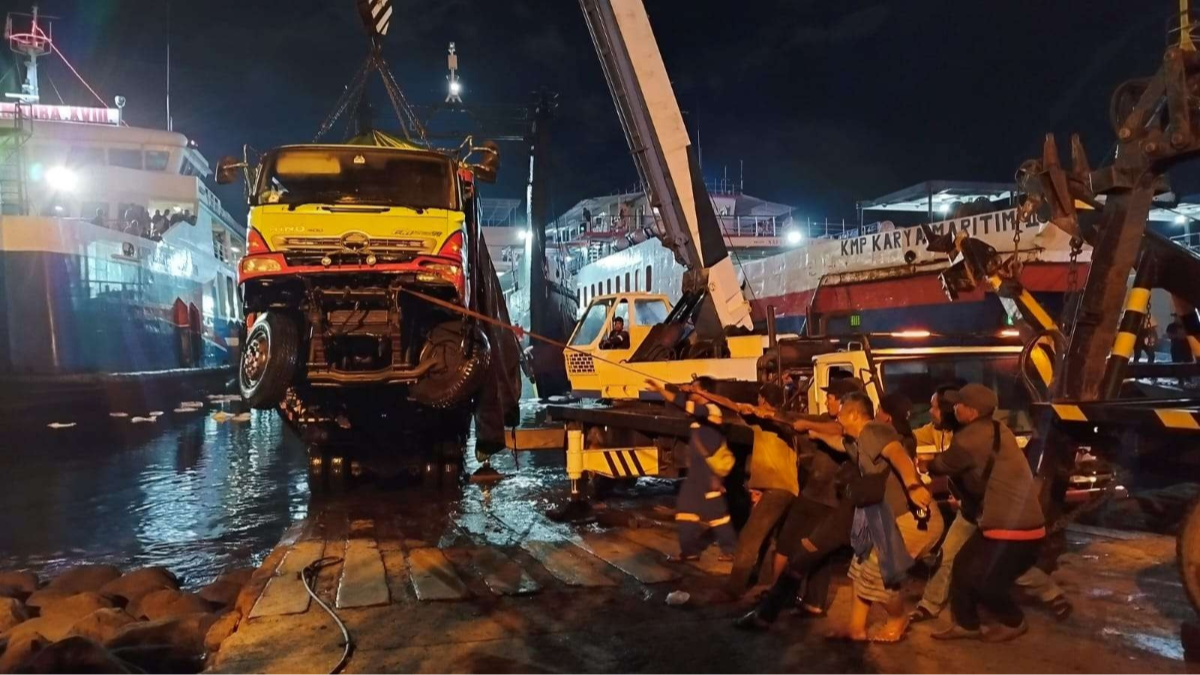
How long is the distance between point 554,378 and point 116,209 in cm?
1520

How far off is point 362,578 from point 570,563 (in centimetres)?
155

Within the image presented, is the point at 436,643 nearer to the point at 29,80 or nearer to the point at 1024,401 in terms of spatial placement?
the point at 1024,401

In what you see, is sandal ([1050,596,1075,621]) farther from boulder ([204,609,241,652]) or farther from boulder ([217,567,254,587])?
boulder ([217,567,254,587])

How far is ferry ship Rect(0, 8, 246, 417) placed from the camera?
17.9m

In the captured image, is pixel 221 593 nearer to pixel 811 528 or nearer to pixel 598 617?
pixel 598 617

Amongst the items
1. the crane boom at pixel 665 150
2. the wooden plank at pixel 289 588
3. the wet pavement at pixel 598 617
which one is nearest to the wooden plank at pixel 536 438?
the wet pavement at pixel 598 617

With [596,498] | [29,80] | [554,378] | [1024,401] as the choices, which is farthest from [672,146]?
[29,80]

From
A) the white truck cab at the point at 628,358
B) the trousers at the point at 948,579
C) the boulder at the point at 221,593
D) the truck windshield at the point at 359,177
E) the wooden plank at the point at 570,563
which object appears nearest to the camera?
the trousers at the point at 948,579

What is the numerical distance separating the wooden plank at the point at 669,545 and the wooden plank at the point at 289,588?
107 inches

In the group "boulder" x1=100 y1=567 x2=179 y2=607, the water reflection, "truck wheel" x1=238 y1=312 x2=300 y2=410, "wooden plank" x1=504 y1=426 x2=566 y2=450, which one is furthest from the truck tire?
"boulder" x1=100 y1=567 x2=179 y2=607

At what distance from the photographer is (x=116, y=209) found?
88.0 ft

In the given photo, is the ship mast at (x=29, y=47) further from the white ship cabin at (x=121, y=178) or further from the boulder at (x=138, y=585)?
the boulder at (x=138, y=585)

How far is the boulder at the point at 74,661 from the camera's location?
14.6 feet

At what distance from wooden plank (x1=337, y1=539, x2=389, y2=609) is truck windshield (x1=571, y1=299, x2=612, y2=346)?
15.6 feet
